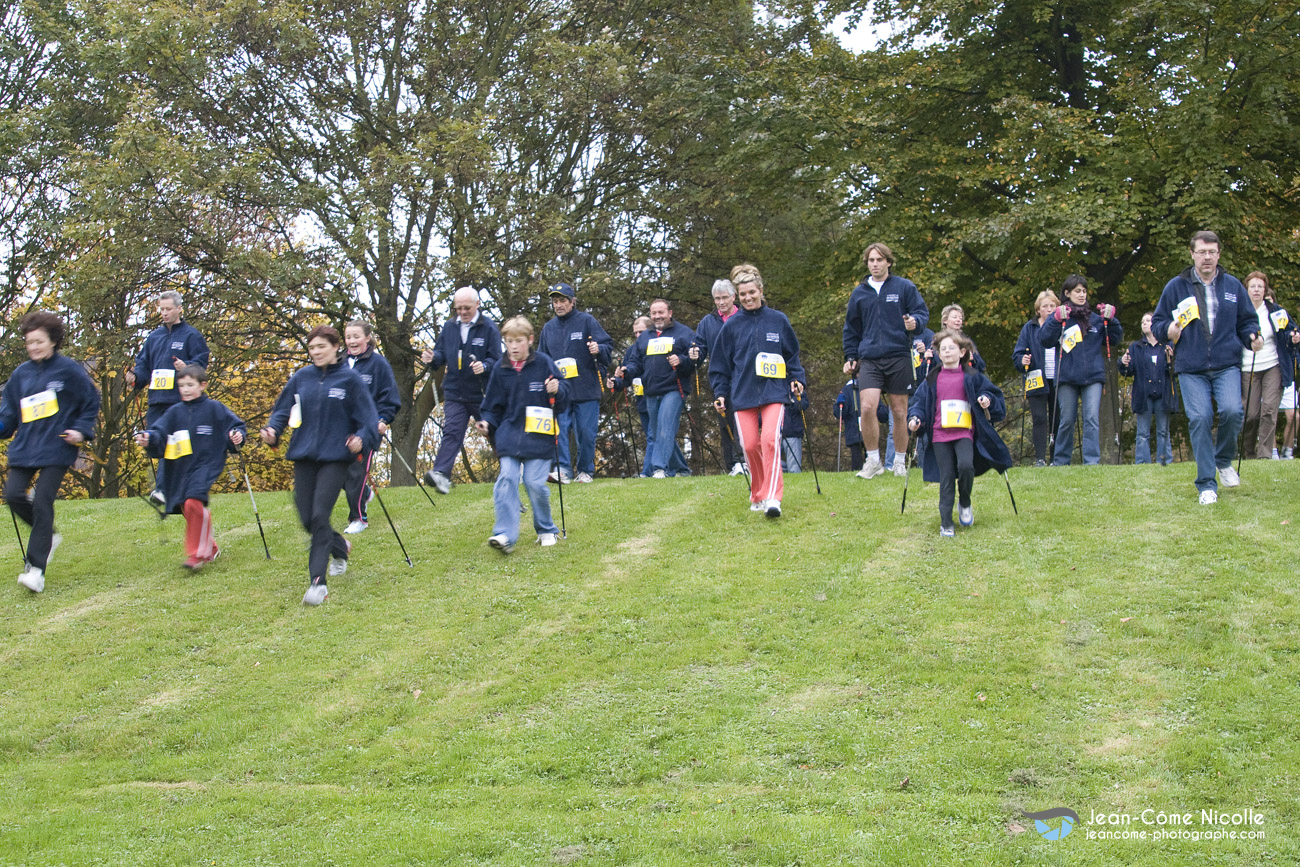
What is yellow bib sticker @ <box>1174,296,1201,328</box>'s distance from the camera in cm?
1062

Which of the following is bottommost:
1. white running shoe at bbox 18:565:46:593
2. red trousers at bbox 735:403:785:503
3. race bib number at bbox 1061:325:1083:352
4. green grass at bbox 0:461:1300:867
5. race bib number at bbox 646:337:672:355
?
green grass at bbox 0:461:1300:867

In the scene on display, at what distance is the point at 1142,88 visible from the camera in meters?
21.0

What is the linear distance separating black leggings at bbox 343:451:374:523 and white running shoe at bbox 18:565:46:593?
2772 mm

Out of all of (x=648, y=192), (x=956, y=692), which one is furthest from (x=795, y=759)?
(x=648, y=192)

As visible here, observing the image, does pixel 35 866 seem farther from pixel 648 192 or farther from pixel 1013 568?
pixel 648 192

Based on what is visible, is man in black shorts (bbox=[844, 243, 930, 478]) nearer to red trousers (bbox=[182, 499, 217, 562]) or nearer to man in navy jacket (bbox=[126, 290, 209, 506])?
red trousers (bbox=[182, 499, 217, 562])

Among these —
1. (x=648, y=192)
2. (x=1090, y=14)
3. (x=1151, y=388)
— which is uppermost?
(x=1090, y=14)

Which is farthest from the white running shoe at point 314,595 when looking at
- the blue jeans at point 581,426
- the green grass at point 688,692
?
the blue jeans at point 581,426

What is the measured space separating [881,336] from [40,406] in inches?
320

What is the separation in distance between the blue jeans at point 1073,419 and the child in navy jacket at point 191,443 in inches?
366

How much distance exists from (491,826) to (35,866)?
2.09 m

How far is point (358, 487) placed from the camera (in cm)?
1254

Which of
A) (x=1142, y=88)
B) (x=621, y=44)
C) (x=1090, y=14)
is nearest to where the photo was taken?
(x=1142, y=88)

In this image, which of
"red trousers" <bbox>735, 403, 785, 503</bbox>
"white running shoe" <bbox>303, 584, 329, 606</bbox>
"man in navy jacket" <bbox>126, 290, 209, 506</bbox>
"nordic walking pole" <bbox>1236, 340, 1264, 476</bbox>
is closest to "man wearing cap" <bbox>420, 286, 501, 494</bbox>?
"man in navy jacket" <bbox>126, 290, 209, 506</bbox>
